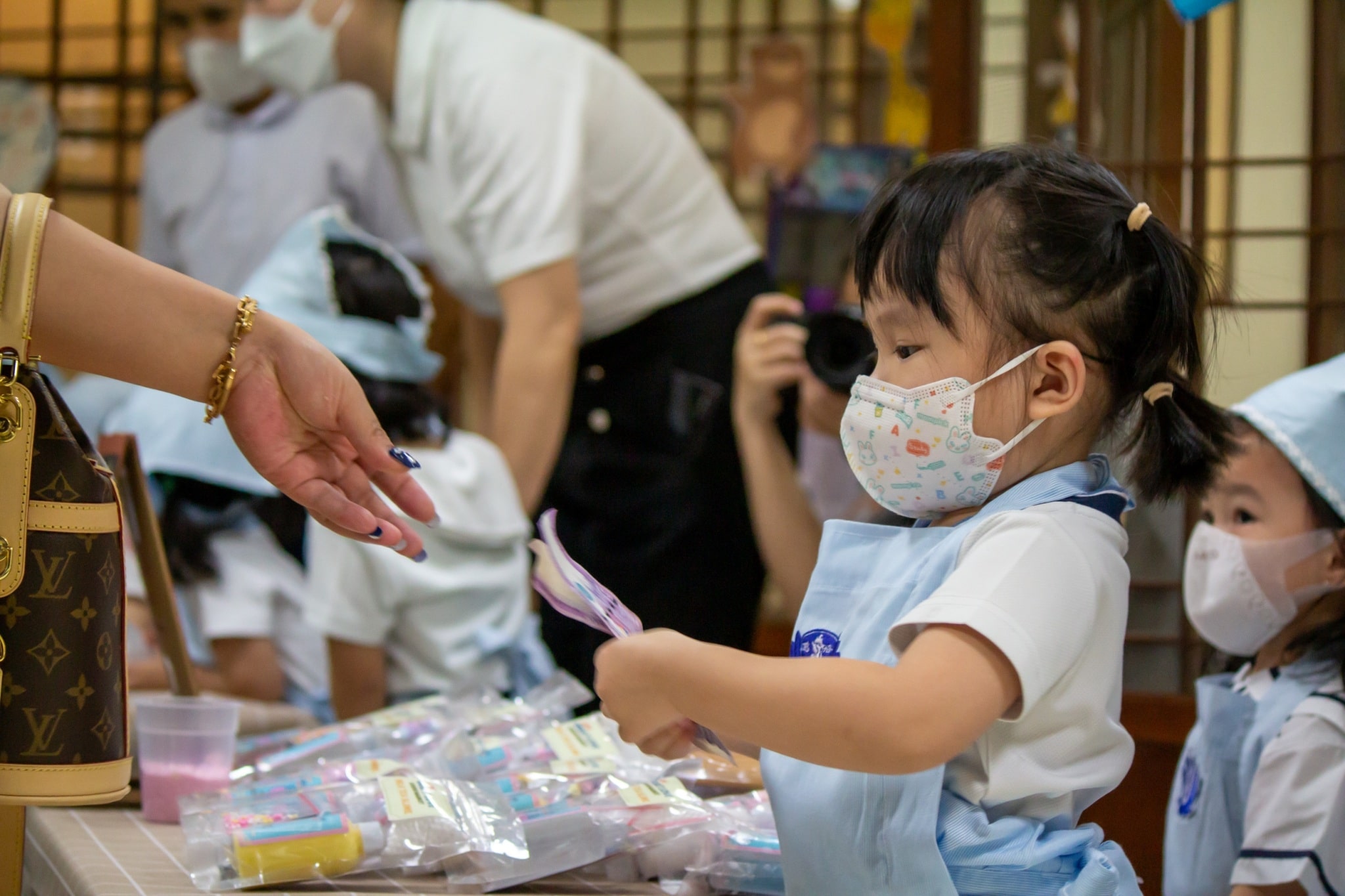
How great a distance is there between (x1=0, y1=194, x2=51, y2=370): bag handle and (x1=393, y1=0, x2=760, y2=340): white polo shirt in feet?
3.12

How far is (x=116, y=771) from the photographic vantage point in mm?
796

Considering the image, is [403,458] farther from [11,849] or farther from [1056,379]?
[1056,379]

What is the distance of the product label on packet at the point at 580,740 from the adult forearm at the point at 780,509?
48 centimetres

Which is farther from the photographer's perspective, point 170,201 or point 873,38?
point 873,38

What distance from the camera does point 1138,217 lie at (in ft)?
2.61

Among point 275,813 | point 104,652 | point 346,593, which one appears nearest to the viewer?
point 104,652

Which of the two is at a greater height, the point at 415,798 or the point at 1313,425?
the point at 1313,425

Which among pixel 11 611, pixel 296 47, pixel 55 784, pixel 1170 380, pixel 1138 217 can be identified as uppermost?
pixel 296 47

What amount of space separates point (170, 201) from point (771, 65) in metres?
1.63

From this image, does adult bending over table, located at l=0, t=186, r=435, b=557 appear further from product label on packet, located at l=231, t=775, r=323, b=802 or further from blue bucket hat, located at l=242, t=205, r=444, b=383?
blue bucket hat, located at l=242, t=205, r=444, b=383

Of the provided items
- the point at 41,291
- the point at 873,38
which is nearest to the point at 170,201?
the point at 873,38

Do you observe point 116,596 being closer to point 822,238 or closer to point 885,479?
point 885,479

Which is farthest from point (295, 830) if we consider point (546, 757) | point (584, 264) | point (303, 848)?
point (584, 264)

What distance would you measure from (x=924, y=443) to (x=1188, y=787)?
1.95 ft
